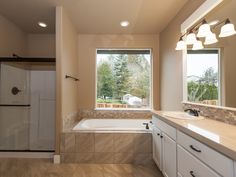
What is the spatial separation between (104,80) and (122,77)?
1.40ft

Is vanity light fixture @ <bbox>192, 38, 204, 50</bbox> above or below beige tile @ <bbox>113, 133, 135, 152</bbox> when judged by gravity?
above

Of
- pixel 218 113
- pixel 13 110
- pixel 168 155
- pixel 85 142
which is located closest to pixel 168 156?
pixel 168 155

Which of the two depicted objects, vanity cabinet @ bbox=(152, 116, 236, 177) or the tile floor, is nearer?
vanity cabinet @ bbox=(152, 116, 236, 177)

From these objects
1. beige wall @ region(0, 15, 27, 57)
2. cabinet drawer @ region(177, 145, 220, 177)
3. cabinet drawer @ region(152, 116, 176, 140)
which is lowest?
cabinet drawer @ region(177, 145, 220, 177)

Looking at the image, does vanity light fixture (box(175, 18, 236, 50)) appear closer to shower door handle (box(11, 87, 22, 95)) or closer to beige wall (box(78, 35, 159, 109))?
beige wall (box(78, 35, 159, 109))

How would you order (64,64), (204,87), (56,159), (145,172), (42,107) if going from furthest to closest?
(42,107)
(64,64)
(56,159)
(145,172)
(204,87)

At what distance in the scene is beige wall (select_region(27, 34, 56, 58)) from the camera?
12.6 feet

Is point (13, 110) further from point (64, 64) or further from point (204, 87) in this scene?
point (204, 87)

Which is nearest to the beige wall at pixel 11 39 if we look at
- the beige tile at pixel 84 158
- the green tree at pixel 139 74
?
the beige tile at pixel 84 158

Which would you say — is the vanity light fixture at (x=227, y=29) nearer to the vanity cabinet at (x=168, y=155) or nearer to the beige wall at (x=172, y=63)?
the beige wall at (x=172, y=63)

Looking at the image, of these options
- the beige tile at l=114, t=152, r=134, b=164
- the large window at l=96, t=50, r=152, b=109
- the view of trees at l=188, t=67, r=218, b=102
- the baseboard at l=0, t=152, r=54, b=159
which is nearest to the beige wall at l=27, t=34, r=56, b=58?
the large window at l=96, t=50, r=152, b=109

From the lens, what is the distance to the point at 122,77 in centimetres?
391

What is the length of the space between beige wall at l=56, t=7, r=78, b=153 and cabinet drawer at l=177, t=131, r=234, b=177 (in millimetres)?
1864

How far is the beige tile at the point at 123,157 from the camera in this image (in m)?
2.57
